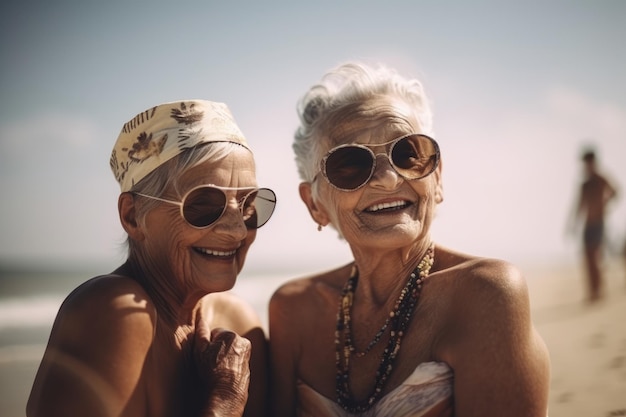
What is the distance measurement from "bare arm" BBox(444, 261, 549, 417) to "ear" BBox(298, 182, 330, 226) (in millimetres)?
1245

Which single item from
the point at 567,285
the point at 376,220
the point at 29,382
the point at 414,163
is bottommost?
the point at 567,285

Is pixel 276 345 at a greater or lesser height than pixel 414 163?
lesser

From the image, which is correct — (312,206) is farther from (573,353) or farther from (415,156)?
(573,353)

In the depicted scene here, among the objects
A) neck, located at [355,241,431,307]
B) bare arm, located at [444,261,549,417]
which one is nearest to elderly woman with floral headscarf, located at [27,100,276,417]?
neck, located at [355,241,431,307]

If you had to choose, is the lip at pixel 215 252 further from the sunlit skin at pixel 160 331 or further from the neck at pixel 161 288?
the neck at pixel 161 288

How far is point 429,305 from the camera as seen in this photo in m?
3.29

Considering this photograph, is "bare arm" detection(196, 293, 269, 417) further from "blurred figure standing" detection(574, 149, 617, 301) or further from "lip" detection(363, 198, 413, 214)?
"blurred figure standing" detection(574, 149, 617, 301)

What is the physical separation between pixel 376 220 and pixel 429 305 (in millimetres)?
570

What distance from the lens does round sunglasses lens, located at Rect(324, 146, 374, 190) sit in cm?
340

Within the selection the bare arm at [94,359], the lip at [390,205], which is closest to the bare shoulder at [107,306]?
the bare arm at [94,359]

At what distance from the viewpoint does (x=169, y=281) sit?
330 cm

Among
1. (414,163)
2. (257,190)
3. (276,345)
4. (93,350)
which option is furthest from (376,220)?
(93,350)

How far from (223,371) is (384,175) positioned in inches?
A: 54.8

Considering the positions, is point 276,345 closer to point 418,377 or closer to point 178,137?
point 418,377
